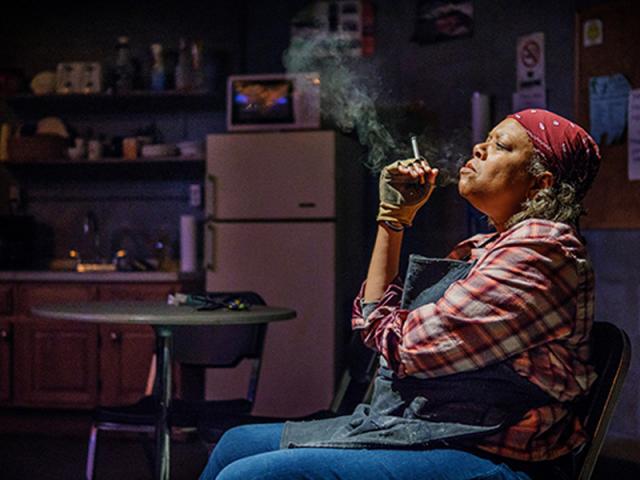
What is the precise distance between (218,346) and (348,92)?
2489 mm

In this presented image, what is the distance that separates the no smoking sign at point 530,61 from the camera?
477cm

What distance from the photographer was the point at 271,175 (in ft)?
15.8

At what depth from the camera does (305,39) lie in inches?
217

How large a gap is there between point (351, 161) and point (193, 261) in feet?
3.76

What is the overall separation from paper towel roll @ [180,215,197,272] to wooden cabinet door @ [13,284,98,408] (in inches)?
22.7

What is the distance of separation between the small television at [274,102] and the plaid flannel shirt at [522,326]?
3.43 meters

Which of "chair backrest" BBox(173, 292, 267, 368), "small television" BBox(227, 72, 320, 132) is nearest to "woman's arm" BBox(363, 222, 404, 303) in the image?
"chair backrest" BBox(173, 292, 267, 368)

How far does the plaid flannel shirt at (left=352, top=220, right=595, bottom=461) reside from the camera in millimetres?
1436

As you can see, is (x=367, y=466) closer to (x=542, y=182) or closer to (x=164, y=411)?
(x=542, y=182)

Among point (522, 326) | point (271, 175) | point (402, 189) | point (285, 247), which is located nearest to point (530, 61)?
point (271, 175)

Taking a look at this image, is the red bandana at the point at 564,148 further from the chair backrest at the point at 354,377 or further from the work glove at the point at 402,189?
the chair backrest at the point at 354,377

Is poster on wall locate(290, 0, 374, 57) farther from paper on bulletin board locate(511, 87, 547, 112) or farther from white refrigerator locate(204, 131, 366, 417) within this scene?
paper on bulletin board locate(511, 87, 547, 112)

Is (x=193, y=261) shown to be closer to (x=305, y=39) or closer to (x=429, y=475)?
(x=305, y=39)

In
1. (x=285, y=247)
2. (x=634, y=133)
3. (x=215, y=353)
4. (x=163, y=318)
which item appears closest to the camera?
(x=163, y=318)
